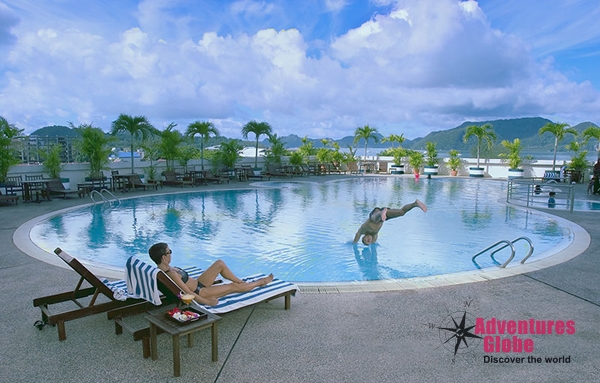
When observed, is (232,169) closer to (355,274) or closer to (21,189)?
(21,189)

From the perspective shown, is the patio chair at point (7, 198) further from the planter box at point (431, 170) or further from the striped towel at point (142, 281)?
the planter box at point (431, 170)

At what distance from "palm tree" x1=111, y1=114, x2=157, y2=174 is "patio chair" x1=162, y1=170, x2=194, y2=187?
1.53 metres

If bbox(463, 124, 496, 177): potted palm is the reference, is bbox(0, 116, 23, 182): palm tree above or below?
below

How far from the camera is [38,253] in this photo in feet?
22.1

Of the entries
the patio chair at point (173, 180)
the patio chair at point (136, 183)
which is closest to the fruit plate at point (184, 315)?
the patio chair at point (136, 183)

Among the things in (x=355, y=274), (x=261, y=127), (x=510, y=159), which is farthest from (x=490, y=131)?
(x=355, y=274)

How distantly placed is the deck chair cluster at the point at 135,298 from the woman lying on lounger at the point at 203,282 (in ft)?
0.23

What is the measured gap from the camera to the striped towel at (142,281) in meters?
3.57

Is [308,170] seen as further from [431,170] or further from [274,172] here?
[431,170]

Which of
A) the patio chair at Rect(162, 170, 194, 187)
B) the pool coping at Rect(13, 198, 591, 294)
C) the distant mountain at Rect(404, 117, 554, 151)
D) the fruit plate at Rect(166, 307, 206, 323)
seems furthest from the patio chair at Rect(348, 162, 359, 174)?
the distant mountain at Rect(404, 117, 554, 151)

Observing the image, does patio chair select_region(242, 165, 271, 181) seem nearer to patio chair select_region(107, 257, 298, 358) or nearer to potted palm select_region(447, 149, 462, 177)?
potted palm select_region(447, 149, 462, 177)

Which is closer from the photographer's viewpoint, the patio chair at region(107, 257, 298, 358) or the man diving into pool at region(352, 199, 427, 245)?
the patio chair at region(107, 257, 298, 358)

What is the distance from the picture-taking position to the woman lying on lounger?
384 cm

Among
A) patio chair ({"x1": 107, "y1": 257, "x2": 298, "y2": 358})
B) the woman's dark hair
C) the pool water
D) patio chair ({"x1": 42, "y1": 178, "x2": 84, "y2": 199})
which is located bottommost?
the pool water
